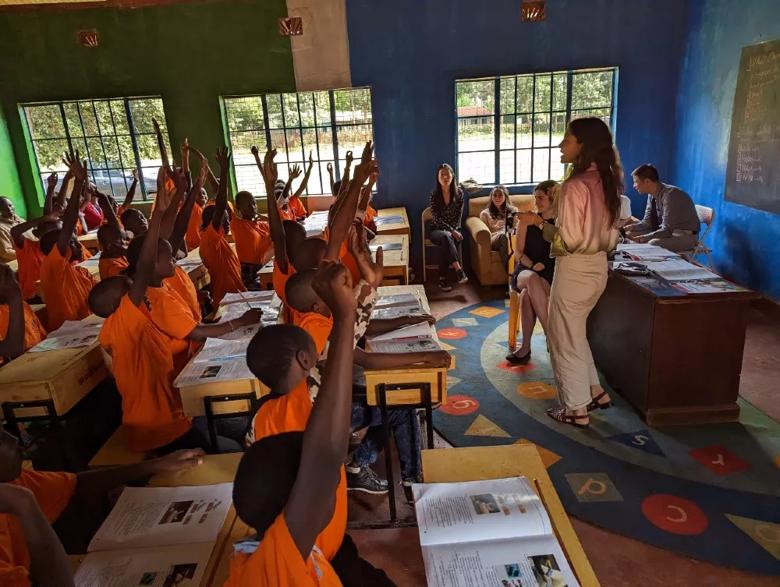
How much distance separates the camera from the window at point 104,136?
6828mm

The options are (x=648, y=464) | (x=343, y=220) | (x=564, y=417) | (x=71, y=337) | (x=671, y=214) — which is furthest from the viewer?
(x=671, y=214)

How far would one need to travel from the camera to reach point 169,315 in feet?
7.68

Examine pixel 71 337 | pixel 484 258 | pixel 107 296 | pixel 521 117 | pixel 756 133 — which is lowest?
pixel 484 258

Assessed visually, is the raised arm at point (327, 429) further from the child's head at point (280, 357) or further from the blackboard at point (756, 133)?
the blackboard at point (756, 133)

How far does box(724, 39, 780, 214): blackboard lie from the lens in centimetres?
441

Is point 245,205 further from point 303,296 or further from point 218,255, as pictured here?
point 303,296

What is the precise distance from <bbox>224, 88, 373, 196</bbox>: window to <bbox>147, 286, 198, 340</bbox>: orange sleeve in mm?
4769

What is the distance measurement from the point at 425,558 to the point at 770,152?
4750 mm

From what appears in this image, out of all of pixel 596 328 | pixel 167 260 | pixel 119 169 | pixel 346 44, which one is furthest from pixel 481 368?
pixel 119 169

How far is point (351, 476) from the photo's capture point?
8.27 feet

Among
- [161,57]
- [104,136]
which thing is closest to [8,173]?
[104,136]

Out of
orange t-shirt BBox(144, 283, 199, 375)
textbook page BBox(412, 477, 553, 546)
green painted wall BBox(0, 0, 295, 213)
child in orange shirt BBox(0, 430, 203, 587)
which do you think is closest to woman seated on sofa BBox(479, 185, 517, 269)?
green painted wall BBox(0, 0, 295, 213)

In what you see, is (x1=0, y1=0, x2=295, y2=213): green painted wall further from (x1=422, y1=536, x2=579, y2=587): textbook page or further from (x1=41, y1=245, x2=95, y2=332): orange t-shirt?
(x1=422, y1=536, x2=579, y2=587): textbook page

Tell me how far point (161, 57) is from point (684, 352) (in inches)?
254
